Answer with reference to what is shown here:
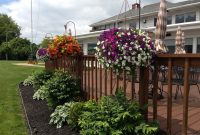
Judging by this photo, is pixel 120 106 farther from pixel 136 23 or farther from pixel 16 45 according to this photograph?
pixel 16 45

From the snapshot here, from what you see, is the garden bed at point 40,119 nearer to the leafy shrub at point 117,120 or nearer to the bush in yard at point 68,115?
the bush in yard at point 68,115

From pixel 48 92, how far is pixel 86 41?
17.1 metres

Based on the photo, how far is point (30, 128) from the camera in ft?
18.8

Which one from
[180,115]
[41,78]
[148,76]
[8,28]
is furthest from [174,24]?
[8,28]

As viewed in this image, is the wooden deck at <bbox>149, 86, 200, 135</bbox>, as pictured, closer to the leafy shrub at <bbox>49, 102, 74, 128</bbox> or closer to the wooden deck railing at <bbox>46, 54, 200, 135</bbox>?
the wooden deck railing at <bbox>46, 54, 200, 135</bbox>

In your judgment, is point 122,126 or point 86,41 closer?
point 122,126

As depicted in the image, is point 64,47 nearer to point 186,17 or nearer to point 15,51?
point 186,17

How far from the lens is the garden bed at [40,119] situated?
540 cm

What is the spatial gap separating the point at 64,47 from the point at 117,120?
152 inches

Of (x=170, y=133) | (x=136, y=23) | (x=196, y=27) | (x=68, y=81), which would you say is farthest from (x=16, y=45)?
(x=170, y=133)

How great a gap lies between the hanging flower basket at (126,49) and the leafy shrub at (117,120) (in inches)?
20.8

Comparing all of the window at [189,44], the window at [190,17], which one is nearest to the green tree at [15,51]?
the window at [190,17]

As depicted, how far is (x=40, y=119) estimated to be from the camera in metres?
6.38

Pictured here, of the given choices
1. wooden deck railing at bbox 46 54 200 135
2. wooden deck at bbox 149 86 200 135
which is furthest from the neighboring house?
wooden deck at bbox 149 86 200 135
